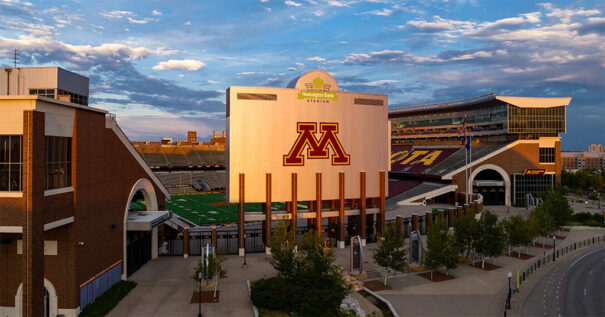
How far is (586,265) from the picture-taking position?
43.6 metres

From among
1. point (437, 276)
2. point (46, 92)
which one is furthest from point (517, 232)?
point (46, 92)

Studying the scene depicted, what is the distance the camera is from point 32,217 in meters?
21.9

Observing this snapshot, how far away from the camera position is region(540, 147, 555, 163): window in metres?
86.4

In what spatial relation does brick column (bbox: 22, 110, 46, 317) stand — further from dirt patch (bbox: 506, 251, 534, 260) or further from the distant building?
dirt patch (bbox: 506, 251, 534, 260)

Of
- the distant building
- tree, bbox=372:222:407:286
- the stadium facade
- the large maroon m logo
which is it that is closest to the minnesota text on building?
the large maroon m logo

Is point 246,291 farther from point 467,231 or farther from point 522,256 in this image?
point 522,256

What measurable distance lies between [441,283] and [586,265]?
2003 cm

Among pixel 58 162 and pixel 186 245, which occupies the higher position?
pixel 58 162

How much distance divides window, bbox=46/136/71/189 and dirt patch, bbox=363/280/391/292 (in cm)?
2455

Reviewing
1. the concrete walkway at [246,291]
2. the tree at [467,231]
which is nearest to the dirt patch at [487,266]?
the concrete walkway at [246,291]

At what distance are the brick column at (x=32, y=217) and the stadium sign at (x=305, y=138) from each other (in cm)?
2093

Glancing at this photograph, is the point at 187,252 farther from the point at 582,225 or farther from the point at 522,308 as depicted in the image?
the point at 582,225

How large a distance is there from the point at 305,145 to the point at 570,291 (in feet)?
92.6

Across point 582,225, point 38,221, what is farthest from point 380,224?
point 582,225
